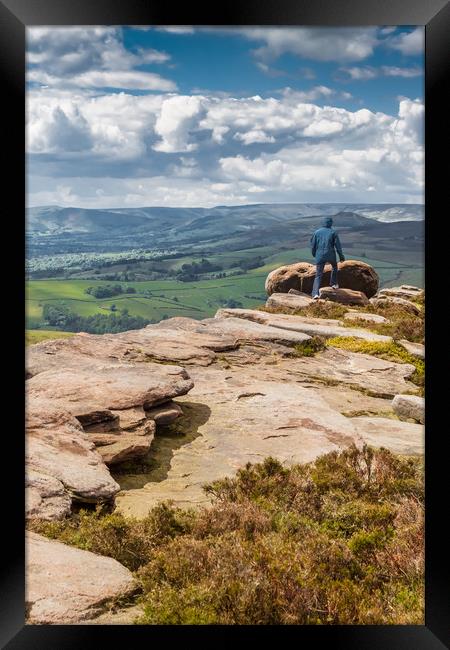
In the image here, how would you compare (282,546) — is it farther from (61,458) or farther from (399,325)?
(399,325)

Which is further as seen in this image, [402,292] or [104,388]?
[402,292]

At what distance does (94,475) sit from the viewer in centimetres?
670

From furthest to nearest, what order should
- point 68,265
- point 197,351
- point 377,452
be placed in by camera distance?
point 68,265 → point 197,351 → point 377,452

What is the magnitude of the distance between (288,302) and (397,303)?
358 centimetres

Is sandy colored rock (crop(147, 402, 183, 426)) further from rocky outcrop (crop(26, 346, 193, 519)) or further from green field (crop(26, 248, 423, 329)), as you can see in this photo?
green field (crop(26, 248, 423, 329))

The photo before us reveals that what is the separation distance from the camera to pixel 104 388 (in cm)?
881

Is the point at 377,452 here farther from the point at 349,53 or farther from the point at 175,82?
the point at 349,53

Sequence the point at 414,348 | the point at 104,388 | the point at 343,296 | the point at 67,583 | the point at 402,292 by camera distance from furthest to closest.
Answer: the point at 402,292
the point at 343,296
the point at 414,348
the point at 104,388
the point at 67,583

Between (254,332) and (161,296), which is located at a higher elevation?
(161,296)

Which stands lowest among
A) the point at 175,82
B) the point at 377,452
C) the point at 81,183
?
the point at 377,452

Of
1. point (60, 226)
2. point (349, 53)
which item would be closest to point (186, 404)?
point (60, 226)
